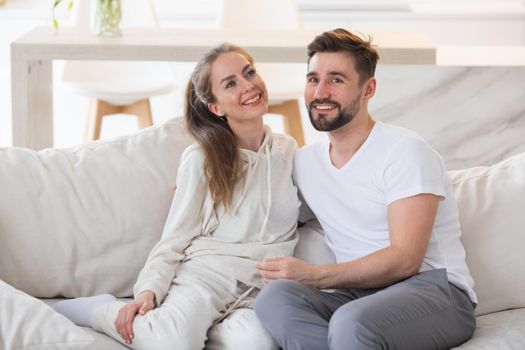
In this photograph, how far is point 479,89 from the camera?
386 cm

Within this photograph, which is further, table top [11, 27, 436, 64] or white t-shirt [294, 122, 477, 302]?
table top [11, 27, 436, 64]

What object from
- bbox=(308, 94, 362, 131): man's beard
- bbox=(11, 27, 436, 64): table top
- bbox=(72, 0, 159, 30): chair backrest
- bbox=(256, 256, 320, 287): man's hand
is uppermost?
bbox=(308, 94, 362, 131): man's beard

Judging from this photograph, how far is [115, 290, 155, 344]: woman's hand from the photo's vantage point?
7.04ft

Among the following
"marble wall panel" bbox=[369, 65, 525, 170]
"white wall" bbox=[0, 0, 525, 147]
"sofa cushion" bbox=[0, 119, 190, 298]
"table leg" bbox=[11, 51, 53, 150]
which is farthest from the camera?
"white wall" bbox=[0, 0, 525, 147]

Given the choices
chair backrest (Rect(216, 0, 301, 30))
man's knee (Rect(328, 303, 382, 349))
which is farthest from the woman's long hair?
chair backrest (Rect(216, 0, 301, 30))

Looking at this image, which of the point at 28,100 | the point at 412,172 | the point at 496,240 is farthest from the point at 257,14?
the point at 412,172

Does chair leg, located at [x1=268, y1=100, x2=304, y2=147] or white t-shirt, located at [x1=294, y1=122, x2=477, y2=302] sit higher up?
white t-shirt, located at [x1=294, y1=122, x2=477, y2=302]

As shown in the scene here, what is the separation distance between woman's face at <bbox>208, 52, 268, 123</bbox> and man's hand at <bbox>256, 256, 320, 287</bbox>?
1.30ft

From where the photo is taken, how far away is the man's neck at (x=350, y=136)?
232 cm

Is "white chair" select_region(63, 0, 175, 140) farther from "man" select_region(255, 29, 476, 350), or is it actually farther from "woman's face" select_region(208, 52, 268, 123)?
"man" select_region(255, 29, 476, 350)

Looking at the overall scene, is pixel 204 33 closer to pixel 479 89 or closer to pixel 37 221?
pixel 479 89

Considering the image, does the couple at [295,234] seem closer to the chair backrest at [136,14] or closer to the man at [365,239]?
the man at [365,239]

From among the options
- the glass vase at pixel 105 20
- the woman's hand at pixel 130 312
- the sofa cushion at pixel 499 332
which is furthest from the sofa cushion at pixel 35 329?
the glass vase at pixel 105 20

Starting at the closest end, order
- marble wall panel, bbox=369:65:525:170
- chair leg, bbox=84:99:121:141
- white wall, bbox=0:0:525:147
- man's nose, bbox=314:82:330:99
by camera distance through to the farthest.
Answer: man's nose, bbox=314:82:330:99 → marble wall panel, bbox=369:65:525:170 → chair leg, bbox=84:99:121:141 → white wall, bbox=0:0:525:147
